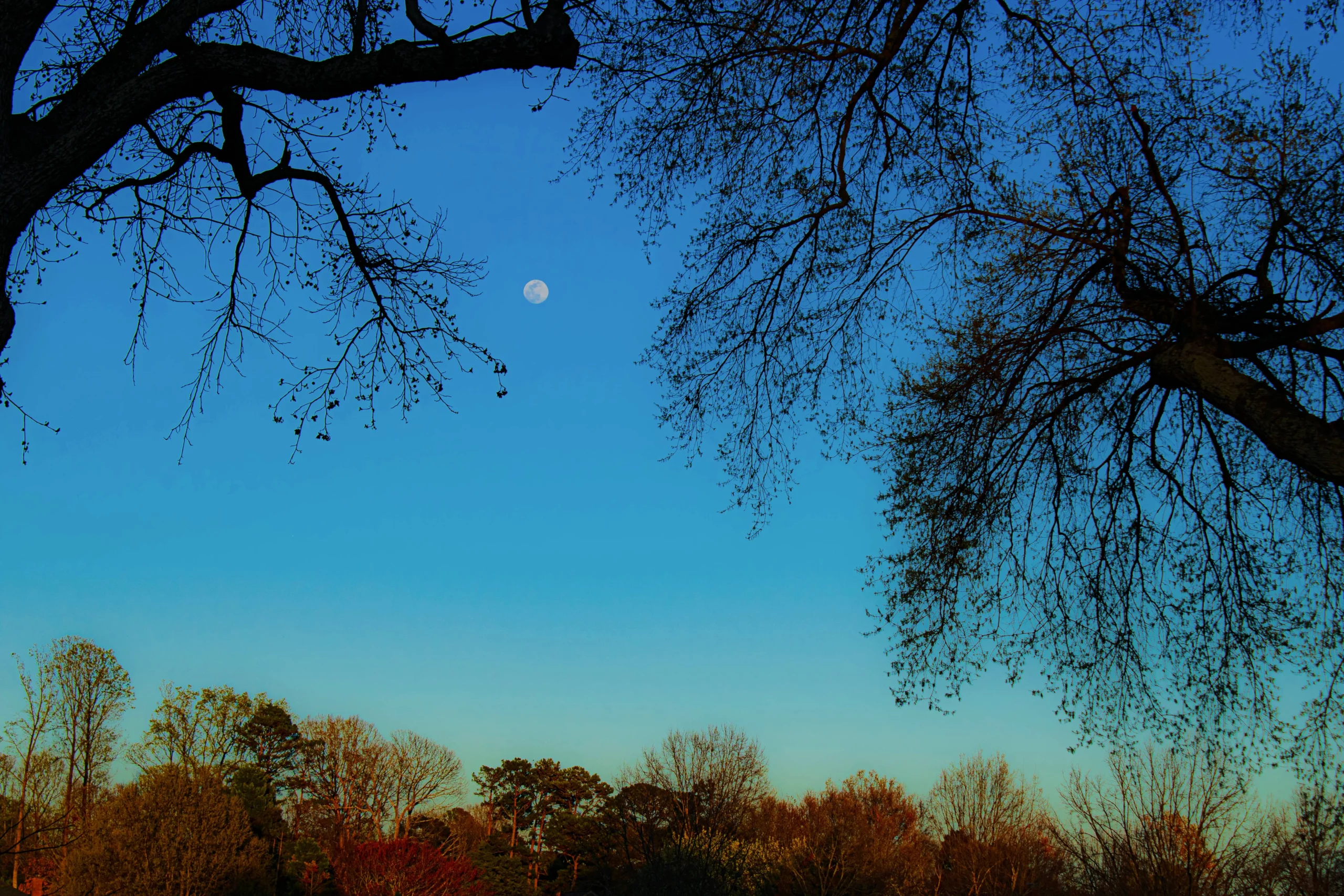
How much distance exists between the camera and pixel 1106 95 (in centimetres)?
601

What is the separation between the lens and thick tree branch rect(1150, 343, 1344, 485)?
450 cm

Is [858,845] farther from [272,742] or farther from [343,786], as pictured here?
[272,742]

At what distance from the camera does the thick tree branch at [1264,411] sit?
4496 mm

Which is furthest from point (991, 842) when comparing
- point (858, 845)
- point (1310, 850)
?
point (1310, 850)

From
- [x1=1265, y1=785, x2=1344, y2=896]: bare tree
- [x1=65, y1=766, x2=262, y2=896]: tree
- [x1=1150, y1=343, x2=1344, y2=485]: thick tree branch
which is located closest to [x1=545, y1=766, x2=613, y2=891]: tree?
[x1=65, y1=766, x2=262, y2=896]: tree

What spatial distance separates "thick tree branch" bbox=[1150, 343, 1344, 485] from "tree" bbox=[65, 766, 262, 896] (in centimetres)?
2980

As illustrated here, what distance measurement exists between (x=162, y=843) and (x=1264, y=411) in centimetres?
3044

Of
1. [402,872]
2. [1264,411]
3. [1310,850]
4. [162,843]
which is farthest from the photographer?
[402,872]

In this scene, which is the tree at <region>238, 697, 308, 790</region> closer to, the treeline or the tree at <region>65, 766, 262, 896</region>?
the treeline

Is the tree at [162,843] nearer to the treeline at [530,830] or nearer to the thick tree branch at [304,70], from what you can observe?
the treeline at [530,830]

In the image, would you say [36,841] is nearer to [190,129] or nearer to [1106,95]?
[190,129]

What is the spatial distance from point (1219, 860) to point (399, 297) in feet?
61.5

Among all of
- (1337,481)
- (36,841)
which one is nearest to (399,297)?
(1337,481)

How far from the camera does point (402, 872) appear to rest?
29.1 m
